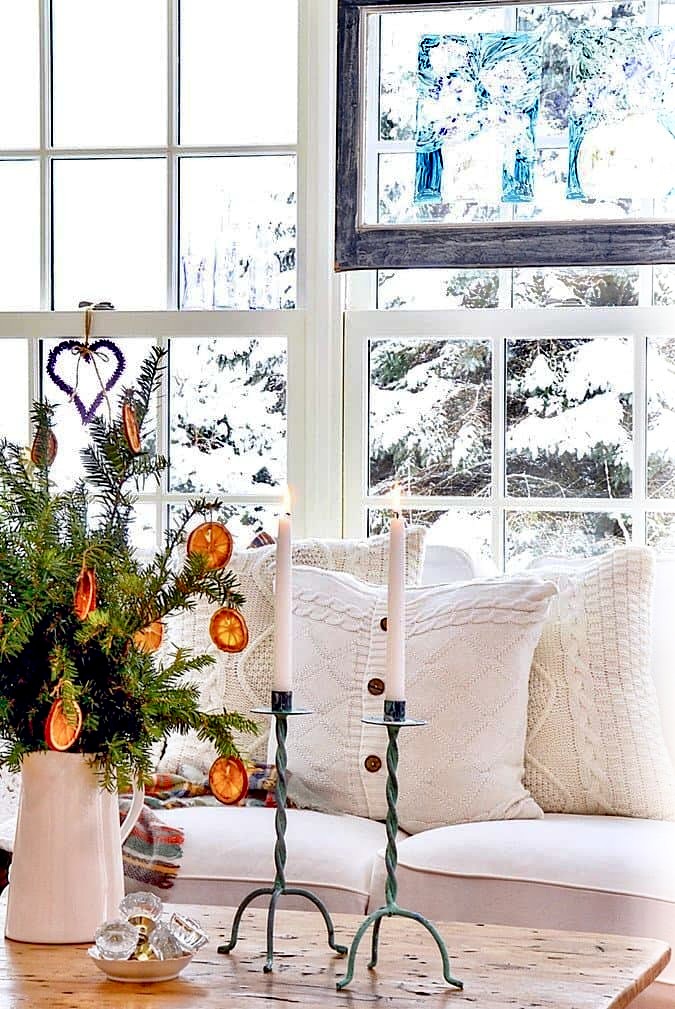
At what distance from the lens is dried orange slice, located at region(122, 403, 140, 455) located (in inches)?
58.8

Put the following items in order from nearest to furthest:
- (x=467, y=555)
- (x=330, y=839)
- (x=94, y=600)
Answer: (x=94, y=600)
(x=330, y=839)
(x=467, y=555)

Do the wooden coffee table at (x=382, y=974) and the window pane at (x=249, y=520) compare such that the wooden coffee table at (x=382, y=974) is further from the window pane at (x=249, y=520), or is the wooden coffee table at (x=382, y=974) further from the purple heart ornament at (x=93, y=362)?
the purple heart ornament at (x=93, y=362)

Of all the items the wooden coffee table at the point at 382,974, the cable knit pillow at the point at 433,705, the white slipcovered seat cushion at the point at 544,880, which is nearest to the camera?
the wooden coffee table at the point at 382,974

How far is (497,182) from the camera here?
3.29 m

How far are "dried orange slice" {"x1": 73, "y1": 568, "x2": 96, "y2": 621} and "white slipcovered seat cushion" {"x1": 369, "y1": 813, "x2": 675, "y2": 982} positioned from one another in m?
1.05

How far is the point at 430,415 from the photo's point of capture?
334cm

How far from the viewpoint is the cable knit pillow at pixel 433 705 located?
2484 millimetres

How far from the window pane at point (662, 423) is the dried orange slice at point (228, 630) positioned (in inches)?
76.4

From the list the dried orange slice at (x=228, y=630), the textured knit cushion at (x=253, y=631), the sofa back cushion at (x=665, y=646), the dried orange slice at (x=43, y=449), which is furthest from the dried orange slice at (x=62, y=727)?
the sofa back cushion at (x=665, y=646)

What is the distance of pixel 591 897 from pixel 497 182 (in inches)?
69.7

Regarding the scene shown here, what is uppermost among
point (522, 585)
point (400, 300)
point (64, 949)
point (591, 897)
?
point (400, 300)

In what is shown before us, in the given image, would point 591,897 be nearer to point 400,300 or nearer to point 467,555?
point 467,555

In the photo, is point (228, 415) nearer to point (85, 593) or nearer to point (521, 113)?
point (521, 113)

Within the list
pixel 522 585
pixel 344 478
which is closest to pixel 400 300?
pixel 344 478
